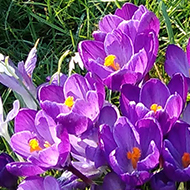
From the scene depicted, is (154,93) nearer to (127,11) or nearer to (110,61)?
(110,61)

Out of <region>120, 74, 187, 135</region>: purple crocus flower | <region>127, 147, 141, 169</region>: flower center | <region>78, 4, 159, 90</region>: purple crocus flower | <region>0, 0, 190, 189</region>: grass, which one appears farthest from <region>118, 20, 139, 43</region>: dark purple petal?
<region>0, 0, 190, 189</region>: grass

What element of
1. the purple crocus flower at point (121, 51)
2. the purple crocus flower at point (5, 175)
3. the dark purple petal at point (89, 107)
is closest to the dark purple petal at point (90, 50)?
the purple crocus flower at point (121, 51)

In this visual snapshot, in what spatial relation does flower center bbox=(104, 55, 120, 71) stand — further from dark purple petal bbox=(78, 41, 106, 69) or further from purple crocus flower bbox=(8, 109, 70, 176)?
purple crocus flower bbox=(8, 109, 70, 176)

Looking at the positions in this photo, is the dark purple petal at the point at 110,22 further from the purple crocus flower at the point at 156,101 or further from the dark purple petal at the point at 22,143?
the dark purple petal at the point at 22,143

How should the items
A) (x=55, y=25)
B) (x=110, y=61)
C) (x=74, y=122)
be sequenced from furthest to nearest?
(x=55, y=25) → (x=110, y=61) → (x=74, y=122)

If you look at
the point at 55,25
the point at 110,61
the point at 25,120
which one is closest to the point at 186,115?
the point at 110,61

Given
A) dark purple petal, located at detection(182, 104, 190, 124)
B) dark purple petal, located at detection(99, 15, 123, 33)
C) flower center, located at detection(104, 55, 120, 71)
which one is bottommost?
dark purple petal, located at detection(182, 104, 190, 124)
